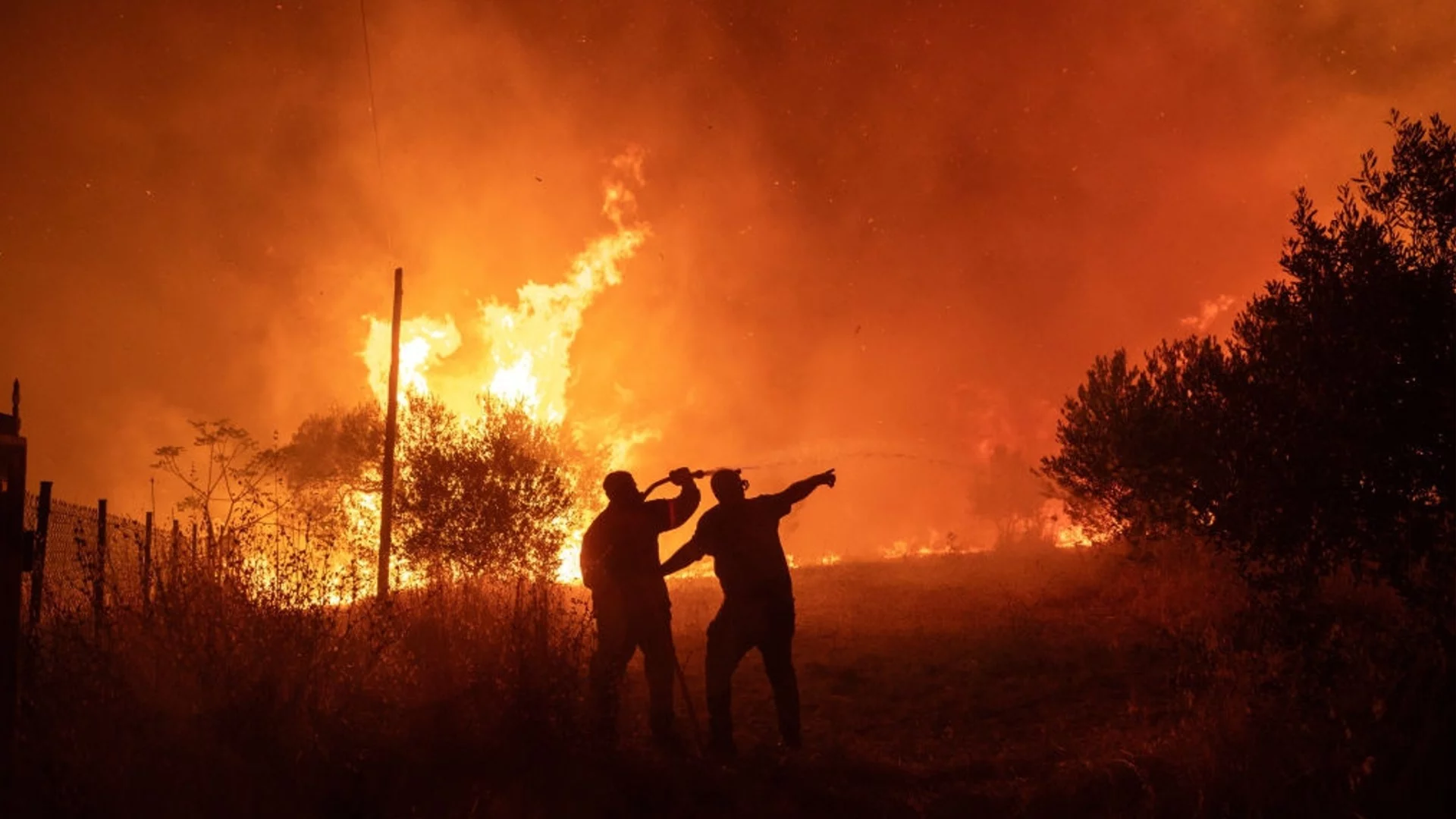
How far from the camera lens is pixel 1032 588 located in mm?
17000

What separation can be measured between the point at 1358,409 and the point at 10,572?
8934mm

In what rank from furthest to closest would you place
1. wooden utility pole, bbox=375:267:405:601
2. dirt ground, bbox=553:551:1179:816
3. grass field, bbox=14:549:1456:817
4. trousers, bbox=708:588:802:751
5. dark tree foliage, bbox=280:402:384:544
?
1. dark tree foliage, bbox=280:402:384:544
2. wooden utility pole, bbox=375:267:405:601
3. trousers, bbox=708:588:802:751
4. dirt ground, bbox=553:551:1179:816
5. grass field, bbox=14:549:1456:817

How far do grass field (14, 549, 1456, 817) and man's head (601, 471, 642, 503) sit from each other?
1.22 meters

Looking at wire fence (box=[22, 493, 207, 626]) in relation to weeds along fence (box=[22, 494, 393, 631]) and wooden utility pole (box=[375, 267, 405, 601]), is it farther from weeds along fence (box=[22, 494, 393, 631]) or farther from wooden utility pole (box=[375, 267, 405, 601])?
wooden utility pole (box=[375, 267, 405, 601])

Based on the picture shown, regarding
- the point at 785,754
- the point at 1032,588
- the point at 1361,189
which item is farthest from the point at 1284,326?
the point at 1032,588

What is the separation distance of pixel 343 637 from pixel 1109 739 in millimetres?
6267

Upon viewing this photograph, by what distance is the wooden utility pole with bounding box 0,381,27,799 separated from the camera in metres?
5.19

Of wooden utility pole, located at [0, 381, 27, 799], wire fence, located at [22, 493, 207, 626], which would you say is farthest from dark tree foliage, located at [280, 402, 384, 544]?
wooden utility pole, located at [0, 381, 27, 799]

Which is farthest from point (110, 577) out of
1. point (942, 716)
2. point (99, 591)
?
point (942, 716)

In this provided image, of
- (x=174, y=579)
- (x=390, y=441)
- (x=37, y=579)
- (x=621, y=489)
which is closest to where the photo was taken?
(x=37, y=579)

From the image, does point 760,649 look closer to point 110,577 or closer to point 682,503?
point 682,503

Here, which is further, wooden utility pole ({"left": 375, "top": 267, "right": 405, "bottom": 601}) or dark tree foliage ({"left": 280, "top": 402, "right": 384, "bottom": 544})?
dark tree foliage ({"left": 280, "top": 402, "right": 384, "bottom": 544})

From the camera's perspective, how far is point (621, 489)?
8.20 meters

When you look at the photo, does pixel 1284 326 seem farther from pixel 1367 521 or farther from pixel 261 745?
pixel 261 745
